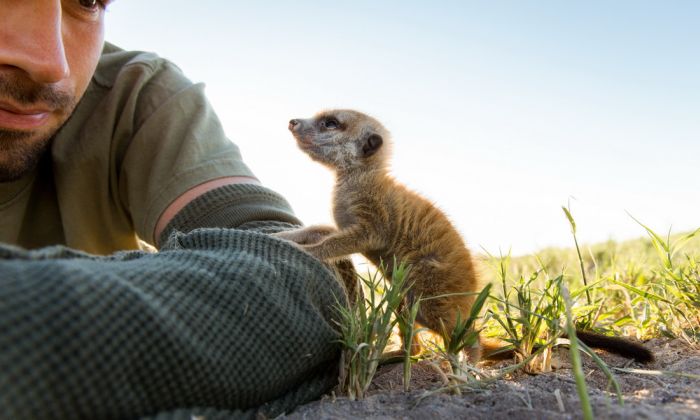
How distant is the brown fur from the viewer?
2352 millimetres

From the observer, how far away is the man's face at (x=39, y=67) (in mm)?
2301

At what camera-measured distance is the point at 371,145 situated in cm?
299

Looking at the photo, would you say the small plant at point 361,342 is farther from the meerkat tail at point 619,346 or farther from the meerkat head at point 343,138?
the meerkat head at point 343,138

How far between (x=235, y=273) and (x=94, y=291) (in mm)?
419

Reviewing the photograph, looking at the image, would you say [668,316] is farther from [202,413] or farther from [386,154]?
[202,413]

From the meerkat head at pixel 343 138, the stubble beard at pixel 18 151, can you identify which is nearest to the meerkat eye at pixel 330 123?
the meerkat head at pixel 343 138

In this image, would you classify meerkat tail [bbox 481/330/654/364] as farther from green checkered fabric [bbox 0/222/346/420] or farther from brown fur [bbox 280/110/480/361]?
green checkered fabric [bbox 0/222/346/420]

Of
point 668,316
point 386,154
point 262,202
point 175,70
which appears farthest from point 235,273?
point 175,70

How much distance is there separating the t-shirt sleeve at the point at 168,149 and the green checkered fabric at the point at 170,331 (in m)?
0.93

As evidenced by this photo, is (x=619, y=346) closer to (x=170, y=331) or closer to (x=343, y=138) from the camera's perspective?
(x=170, y=331)

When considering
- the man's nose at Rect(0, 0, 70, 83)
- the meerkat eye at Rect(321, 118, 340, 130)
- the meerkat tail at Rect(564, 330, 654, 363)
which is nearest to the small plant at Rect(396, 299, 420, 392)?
the meerkat tail at Rect(564, 330, 654, 363)

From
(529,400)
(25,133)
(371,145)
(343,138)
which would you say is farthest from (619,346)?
(25,133)

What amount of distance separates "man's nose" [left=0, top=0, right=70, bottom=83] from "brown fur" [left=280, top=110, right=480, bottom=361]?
119 cm

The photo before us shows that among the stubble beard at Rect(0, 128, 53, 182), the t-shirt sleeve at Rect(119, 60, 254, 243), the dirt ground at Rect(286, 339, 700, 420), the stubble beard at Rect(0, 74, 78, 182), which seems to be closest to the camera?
the dirt ground at Rect(286, 339, 700, 420)
